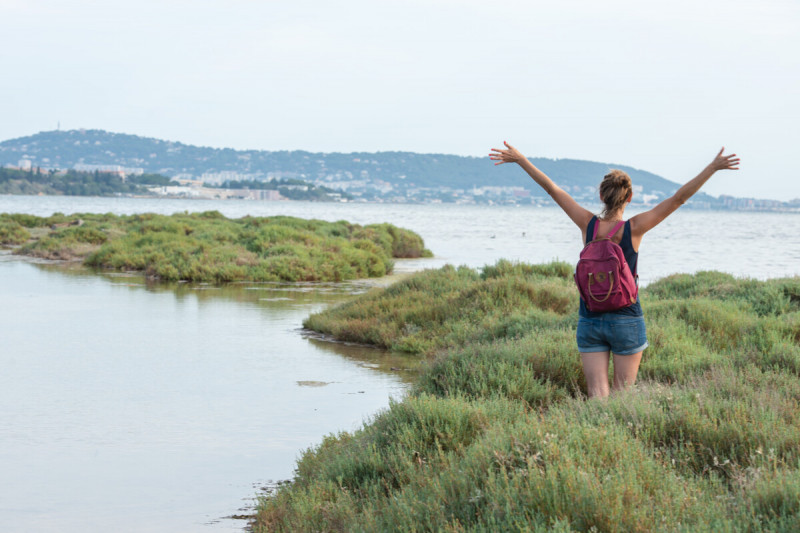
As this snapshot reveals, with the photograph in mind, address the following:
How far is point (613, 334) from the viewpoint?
18.3ft

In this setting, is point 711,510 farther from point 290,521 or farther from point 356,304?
point 356,304

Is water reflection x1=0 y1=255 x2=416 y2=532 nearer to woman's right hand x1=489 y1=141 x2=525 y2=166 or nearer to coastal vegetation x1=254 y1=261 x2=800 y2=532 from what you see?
coastal vegetation x1=254 y1=261 x2=800 y2=532

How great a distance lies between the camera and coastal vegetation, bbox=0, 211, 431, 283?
23.7 metres

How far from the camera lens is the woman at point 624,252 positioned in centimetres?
548

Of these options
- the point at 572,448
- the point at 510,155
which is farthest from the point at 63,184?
the point at 572,448

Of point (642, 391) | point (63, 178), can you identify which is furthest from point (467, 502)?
point (63, 178)

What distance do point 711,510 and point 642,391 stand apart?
2188 millimetres

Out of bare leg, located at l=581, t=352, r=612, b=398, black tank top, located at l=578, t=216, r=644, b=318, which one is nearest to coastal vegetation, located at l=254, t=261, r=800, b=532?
bare leg, located at l=581, t=352, r=612, b=398

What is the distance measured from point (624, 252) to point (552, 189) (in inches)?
26.7

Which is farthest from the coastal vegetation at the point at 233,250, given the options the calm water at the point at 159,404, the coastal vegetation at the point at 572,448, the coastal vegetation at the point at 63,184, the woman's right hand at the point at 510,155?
the coastal vegetation at the point at 63,184

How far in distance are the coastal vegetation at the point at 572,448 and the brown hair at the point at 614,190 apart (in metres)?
1.30

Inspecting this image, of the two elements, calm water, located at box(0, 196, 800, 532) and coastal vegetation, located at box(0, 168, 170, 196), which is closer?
calm water, located at box(0, 196, 800, 532)

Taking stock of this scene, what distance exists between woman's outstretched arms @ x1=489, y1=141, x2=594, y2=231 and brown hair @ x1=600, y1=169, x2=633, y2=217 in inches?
5.8

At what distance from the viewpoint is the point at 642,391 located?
585 cm
